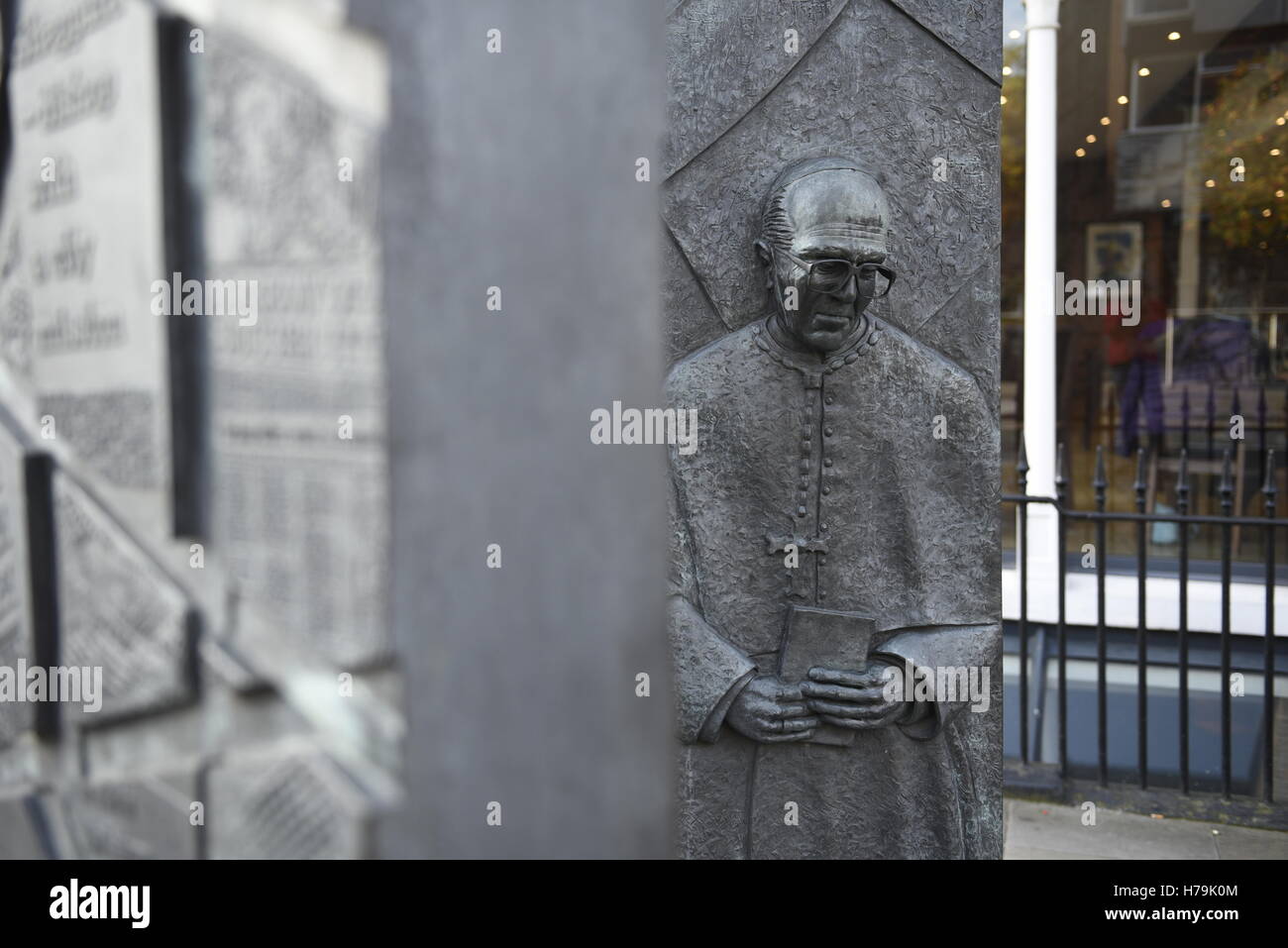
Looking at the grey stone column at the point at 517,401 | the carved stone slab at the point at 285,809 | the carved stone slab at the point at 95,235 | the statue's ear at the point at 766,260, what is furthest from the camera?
the statue's ear at the point at 766,260

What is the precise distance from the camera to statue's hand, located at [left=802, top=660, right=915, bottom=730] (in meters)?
2.26

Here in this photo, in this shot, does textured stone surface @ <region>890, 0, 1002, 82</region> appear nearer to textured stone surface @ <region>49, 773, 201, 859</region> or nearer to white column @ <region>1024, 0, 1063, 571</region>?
textured stone surface @ <region>49, 773, 201, 859</region>

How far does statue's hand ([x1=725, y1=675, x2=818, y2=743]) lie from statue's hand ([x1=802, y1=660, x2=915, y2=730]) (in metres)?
0.03

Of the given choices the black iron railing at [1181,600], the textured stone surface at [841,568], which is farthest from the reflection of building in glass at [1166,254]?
the textured stone surface at [841,568]

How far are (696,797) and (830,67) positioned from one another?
1534 millimetres

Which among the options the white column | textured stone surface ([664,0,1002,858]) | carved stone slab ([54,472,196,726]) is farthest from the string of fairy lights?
carved stone slab ([54,472,196,726])

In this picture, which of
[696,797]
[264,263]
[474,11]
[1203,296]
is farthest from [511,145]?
[1203,296]

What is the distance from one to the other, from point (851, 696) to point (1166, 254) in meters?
5.95

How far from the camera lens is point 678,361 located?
2256 mm

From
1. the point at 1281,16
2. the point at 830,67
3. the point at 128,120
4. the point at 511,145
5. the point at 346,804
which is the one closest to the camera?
the point at 511,145

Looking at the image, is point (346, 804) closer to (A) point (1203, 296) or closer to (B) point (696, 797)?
(B) point (696, 797)

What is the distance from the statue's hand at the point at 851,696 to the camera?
2.26m

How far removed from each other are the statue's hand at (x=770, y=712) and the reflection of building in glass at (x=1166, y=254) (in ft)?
15.3

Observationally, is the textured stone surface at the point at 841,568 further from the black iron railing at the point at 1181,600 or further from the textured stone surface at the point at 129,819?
the black iron railing at the point at 1181,600
